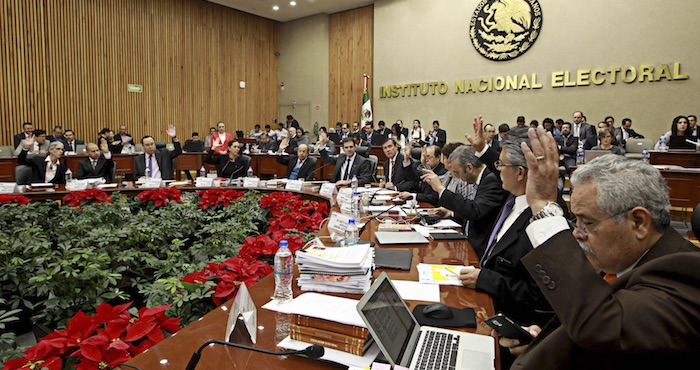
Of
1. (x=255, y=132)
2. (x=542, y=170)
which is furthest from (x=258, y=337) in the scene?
(x=255, y=132)

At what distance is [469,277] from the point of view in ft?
5.51

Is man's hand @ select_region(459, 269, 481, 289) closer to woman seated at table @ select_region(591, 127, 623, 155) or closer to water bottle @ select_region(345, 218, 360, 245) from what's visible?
water bottle @ select_region(345, 218, 360, 245)

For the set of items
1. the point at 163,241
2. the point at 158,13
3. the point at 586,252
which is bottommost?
the point at 163,241

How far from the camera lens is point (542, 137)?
126 centimetres

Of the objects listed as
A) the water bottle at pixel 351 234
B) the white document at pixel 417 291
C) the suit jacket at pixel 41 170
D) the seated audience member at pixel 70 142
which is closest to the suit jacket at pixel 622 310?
the white document at pixel 417 291

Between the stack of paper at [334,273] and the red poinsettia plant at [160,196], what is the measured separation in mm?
2964

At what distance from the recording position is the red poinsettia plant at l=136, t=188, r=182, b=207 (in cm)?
415

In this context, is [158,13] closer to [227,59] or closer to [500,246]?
[227,59]

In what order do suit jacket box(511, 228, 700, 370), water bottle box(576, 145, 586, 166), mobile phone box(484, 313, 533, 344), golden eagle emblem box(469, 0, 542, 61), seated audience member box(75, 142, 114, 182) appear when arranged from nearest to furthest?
suit jacket box(511, 228, 700, 370)
mobile phone box(484, 313, 533, 344)
seated audience member box(75, 142, 114, 182)
water bottle box(576, 145, 586, 166)
golden eagle emblem box(469, 0, 542, 61)

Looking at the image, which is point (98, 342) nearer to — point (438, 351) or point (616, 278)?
point (438, 351)

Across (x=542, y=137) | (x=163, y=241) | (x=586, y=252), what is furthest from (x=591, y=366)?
(x=163, y=241)

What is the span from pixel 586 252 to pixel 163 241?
2688 millimetres

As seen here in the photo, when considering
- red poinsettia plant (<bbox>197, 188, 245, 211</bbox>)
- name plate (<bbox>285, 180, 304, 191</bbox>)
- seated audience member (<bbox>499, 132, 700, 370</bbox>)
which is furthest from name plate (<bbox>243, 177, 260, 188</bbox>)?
seated audience member (<bbox>499, 132, 700, 370</bbox>)

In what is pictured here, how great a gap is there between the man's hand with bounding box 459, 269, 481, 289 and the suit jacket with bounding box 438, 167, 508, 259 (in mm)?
910
